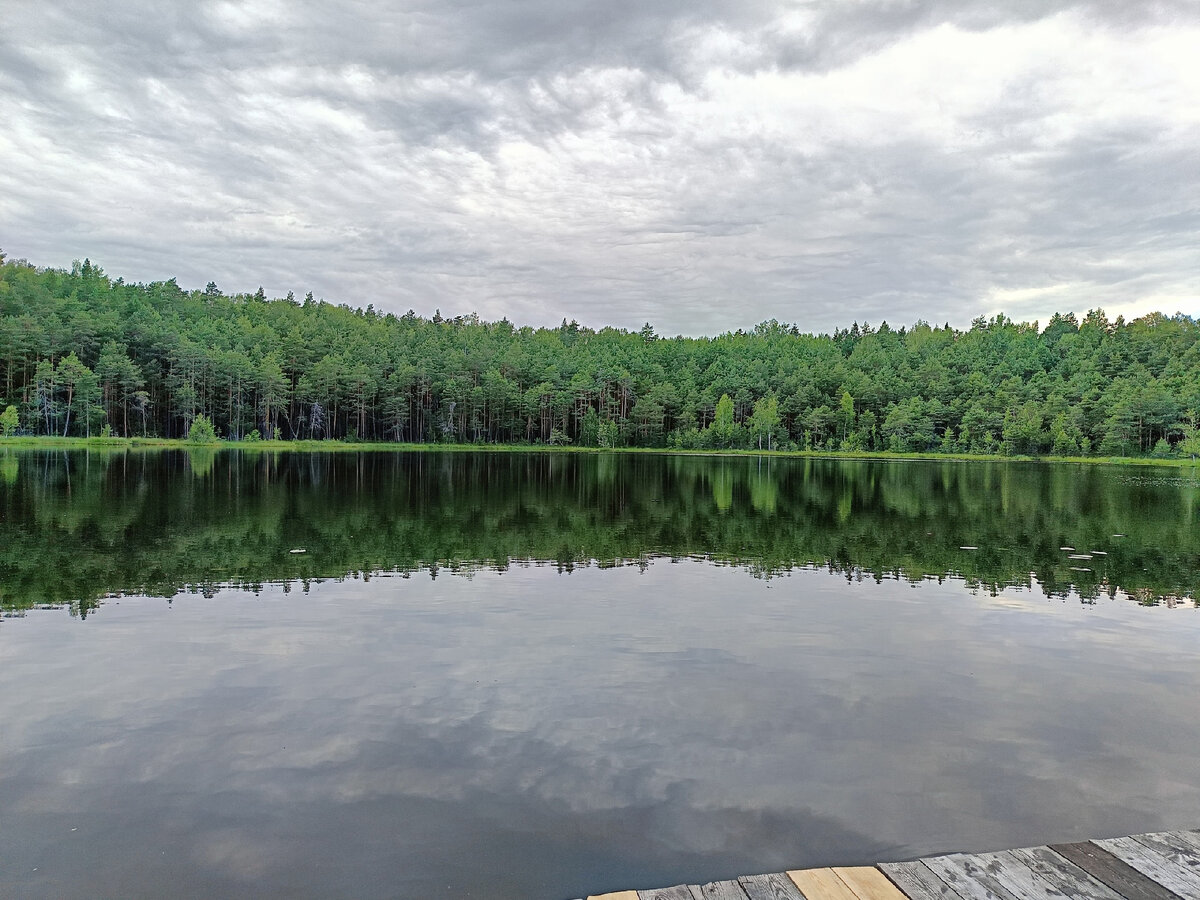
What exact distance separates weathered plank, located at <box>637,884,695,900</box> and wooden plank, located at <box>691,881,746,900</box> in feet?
0.16

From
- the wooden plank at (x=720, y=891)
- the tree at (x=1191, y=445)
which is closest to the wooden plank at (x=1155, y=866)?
the wooden plank at (x=720, y=891)

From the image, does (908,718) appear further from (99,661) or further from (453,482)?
(453,482)

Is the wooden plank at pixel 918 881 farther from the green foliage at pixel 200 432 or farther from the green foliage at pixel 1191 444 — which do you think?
the green foliage at pixel 1191 444

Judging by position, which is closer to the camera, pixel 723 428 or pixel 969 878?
pixel 969 878

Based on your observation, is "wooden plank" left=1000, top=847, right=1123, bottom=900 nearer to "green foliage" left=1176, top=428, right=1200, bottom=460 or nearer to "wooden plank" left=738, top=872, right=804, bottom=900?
"wooden plank" left=738, top=872, right=804, bottom=900

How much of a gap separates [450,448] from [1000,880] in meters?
112

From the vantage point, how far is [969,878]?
196 inches

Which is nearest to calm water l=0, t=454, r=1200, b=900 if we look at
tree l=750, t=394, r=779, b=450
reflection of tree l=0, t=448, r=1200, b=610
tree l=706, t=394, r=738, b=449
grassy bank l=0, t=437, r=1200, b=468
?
reflection of tree l=0, t=448, r=1200, b=610

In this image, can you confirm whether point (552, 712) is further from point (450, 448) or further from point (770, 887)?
point (450, 448)

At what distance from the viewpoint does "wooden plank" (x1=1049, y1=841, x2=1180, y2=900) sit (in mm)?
4844

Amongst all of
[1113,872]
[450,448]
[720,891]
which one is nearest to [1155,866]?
[1113,872]

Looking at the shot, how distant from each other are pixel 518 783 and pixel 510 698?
7.04 ft

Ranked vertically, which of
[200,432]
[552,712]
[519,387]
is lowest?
[552,712]

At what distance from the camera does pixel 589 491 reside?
1572 inches
